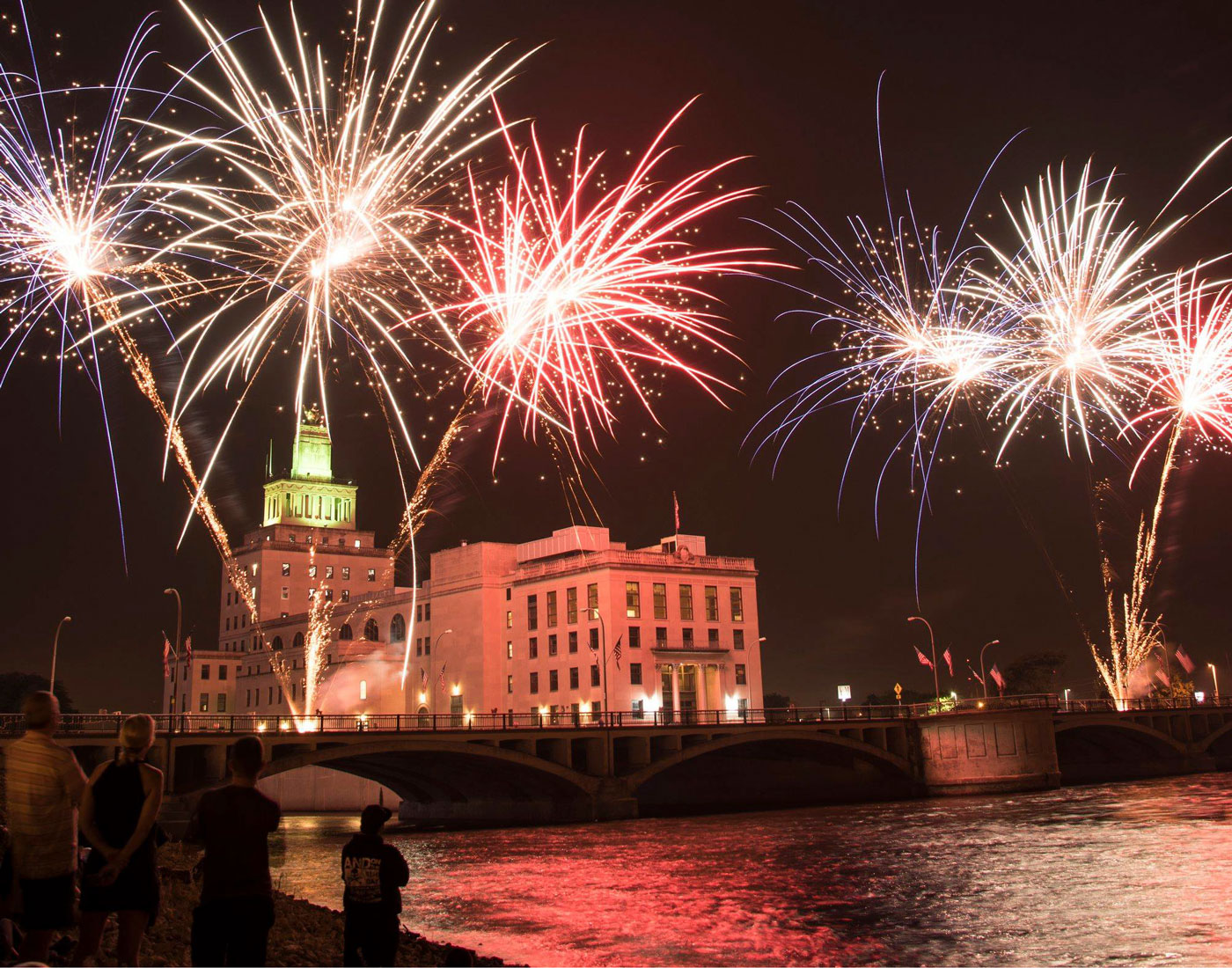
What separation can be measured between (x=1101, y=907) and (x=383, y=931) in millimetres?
22401

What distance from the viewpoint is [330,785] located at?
89.0 metres

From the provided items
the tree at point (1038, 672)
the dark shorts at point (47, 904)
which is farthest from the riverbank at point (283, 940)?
the tree at point (1038, 672)

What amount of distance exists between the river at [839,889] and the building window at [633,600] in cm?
3667

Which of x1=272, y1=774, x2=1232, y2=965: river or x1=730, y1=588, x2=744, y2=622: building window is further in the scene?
x1=730, y1=588, x2=744, y2=622: building window

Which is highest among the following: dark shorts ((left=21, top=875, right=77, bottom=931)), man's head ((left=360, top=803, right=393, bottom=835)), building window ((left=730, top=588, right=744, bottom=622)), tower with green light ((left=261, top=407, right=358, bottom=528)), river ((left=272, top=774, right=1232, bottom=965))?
tower with green light ((left=261, top=407, right=358, bottom=528))

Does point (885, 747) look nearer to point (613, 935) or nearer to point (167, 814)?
point (167, 814)

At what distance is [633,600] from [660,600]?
270cm

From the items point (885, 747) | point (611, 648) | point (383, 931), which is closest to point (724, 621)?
point (611, 648)

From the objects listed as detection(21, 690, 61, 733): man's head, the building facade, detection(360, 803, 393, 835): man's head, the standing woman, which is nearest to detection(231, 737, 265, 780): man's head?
the standing woman

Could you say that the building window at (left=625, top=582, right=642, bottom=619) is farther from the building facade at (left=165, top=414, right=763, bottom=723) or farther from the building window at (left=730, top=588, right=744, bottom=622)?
the building window at (left=730, top=588, right=744, bottom=622)

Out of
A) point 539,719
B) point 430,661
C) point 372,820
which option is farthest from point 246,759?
point 430,661

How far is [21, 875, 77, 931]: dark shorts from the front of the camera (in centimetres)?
1059

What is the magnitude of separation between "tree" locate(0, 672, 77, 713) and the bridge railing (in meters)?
33.0

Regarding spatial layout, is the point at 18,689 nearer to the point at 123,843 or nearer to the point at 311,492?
the point at 311,492
